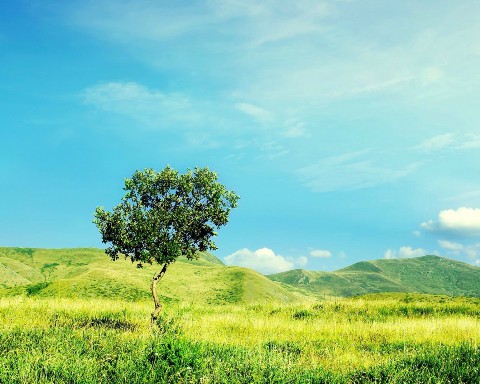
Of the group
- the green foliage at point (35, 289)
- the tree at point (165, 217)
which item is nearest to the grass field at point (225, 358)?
the tree at point (165, 217)

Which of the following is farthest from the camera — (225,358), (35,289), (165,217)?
(35,289)

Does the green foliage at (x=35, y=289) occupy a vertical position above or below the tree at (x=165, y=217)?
below

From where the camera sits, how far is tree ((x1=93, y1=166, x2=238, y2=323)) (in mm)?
20906

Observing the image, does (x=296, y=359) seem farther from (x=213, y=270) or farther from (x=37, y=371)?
(x=213, y=270)

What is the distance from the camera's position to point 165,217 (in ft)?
68.6

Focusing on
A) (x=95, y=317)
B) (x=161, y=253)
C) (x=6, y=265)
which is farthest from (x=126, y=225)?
(x=6, y=265)

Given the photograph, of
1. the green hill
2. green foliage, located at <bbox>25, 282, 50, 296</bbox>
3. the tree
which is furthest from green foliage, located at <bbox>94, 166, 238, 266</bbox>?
green foliage, located at <bbox>25, 282, 50, 296</bbox>

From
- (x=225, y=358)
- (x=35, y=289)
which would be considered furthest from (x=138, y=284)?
(x=225, y=358)

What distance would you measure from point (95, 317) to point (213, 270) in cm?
9519

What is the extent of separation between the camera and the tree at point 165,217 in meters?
20.9

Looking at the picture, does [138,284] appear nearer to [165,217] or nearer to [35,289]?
[35,289]

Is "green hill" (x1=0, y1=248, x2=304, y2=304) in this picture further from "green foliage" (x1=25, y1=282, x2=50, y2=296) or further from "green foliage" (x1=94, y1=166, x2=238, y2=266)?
"green foliage" (x1=94, y1=166, x2=238, y2=266)

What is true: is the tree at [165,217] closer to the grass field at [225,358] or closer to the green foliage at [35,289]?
the grass field at [225,358]

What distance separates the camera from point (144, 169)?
2170cm
